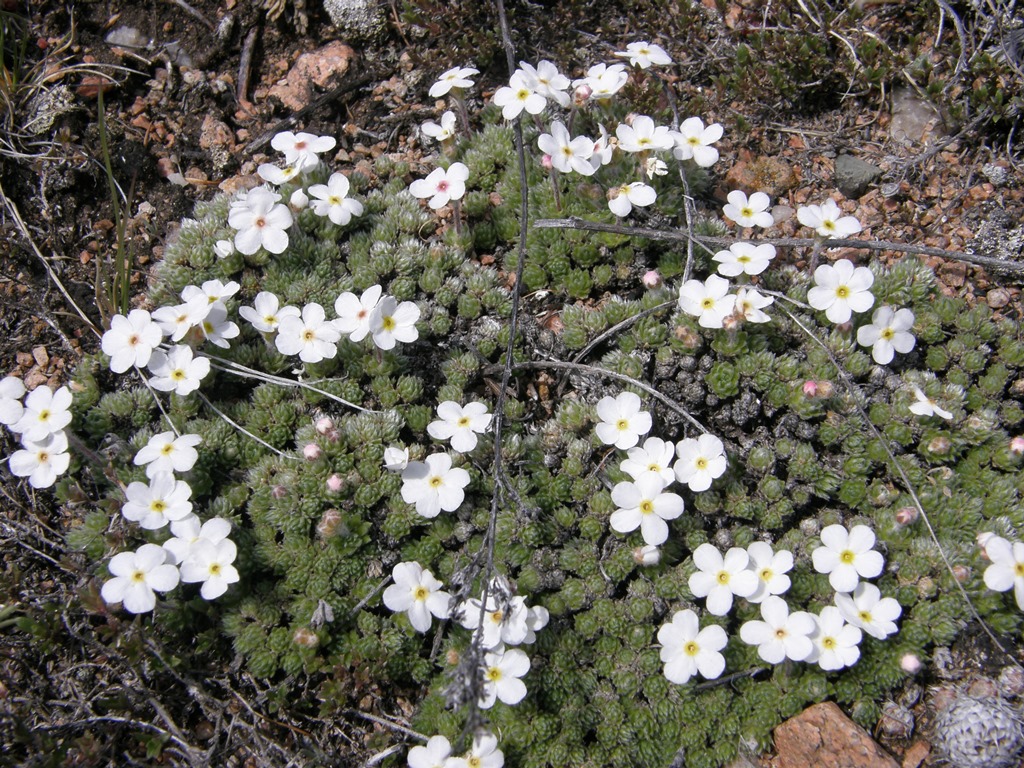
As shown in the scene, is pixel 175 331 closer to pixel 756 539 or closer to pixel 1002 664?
pixel 756 539

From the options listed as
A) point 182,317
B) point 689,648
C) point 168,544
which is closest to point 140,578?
point 168,544

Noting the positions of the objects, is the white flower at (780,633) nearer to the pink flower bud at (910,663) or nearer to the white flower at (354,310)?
the pink flower bud at (910,663)

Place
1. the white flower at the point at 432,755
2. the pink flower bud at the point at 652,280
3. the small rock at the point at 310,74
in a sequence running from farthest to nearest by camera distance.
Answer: the small rock at the point at 310,74 < the pink flower bud at the point at 652,280 < the white flower at the point at 432,755

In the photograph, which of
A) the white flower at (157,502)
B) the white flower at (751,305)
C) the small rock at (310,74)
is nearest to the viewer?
the white flower at (157,502)

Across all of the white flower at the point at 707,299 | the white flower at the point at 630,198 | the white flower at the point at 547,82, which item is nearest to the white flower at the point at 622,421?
the white flower at the point at 707,299

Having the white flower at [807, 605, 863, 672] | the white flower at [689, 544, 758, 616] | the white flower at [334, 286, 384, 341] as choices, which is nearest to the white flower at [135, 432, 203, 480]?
the white flower at [334, 286, 384, 341]

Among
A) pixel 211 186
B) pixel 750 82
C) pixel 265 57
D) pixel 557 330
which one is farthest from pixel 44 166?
pixel 750 82
